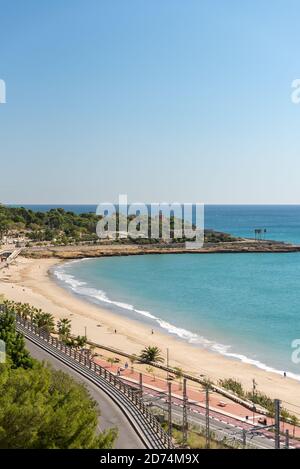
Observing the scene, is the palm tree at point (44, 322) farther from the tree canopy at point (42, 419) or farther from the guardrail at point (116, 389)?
the tree canopy at point (42, 419)

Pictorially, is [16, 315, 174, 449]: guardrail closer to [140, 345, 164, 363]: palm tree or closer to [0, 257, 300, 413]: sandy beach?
[140, 345, 164, 363]: palm tree

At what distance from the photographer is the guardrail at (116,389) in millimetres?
17188

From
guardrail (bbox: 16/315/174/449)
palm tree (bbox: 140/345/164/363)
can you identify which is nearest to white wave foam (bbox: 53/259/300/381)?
palm tree (bbox: 140/345/164/363)

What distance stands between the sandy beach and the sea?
1.35 meters

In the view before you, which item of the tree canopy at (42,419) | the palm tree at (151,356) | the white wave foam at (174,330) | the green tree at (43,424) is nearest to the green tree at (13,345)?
the tree canopy at (42,419)

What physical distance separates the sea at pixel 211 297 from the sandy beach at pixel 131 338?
1351mm

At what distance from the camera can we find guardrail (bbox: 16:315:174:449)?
17.2 m

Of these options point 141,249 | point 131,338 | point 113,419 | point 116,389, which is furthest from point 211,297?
point 141,249

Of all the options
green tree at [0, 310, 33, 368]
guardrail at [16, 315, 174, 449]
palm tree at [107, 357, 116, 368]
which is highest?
green tree at [0, 310, 33, 368]

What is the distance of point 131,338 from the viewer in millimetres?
40406

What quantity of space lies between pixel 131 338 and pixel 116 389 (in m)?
18.1

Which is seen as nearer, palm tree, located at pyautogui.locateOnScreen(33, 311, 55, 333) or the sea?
palm tree, located at pyautogui.locateOnScreen(33, 311, 55, 333)
